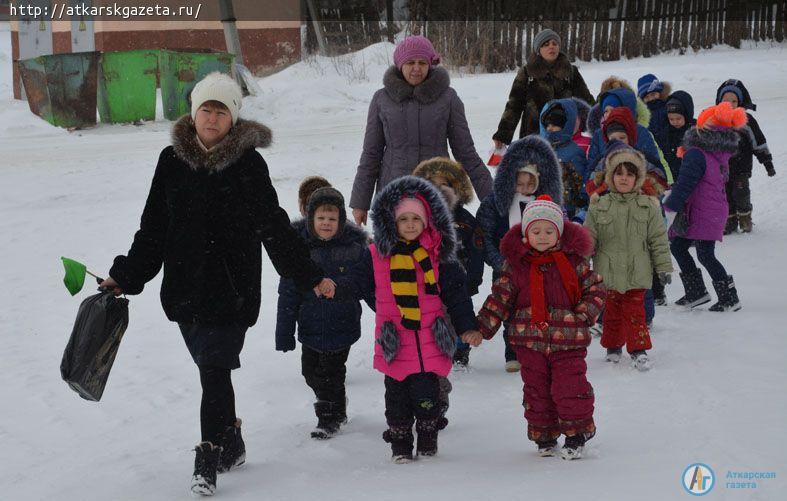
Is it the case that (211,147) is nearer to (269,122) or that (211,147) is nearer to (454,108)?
(454,108)

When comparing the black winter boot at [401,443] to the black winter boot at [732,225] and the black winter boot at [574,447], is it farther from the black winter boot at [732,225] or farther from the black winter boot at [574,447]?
the black winter boot at [732,225]

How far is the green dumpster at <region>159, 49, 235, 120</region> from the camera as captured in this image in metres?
16.5

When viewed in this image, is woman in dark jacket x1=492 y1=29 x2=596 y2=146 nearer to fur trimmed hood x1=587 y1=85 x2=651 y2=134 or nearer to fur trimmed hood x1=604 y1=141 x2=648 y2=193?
fur trimmed hood x1=587 y1=85 x2=651 y2=134

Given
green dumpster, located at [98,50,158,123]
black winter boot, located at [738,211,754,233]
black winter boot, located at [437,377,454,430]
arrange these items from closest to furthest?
1. black winter boot, located at [437,377,454,430]
2. black winter boot, located at [738,211,754,233]
3. green dumpster, located at [98,50,158,123]

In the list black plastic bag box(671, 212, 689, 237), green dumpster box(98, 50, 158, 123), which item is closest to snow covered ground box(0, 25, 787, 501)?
black plastic bag box(671, 212, 689, 237)

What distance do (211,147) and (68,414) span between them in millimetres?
2025

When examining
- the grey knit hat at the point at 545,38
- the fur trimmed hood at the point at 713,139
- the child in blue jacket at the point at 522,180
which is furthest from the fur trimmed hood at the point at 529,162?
the grey knit hat at the point at 545,38

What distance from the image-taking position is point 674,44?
70.7ft

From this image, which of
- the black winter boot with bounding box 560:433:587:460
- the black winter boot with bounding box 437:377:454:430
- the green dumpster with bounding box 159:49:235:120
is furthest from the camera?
the green dumpster with bounding box 159:49:235:120

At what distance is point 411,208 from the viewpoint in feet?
14.3

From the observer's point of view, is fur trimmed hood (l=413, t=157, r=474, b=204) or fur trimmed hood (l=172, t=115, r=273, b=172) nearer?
fur trimmed hood (l=172, t=115, r=273, b=172)

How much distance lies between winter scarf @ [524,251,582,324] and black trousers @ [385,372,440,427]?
515mm

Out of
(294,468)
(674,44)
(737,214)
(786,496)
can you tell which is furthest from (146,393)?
(674,44)

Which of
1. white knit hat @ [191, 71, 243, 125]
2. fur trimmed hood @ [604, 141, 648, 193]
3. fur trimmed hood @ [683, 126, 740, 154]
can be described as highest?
white knit hat @ [191, 71, 243, 125]
